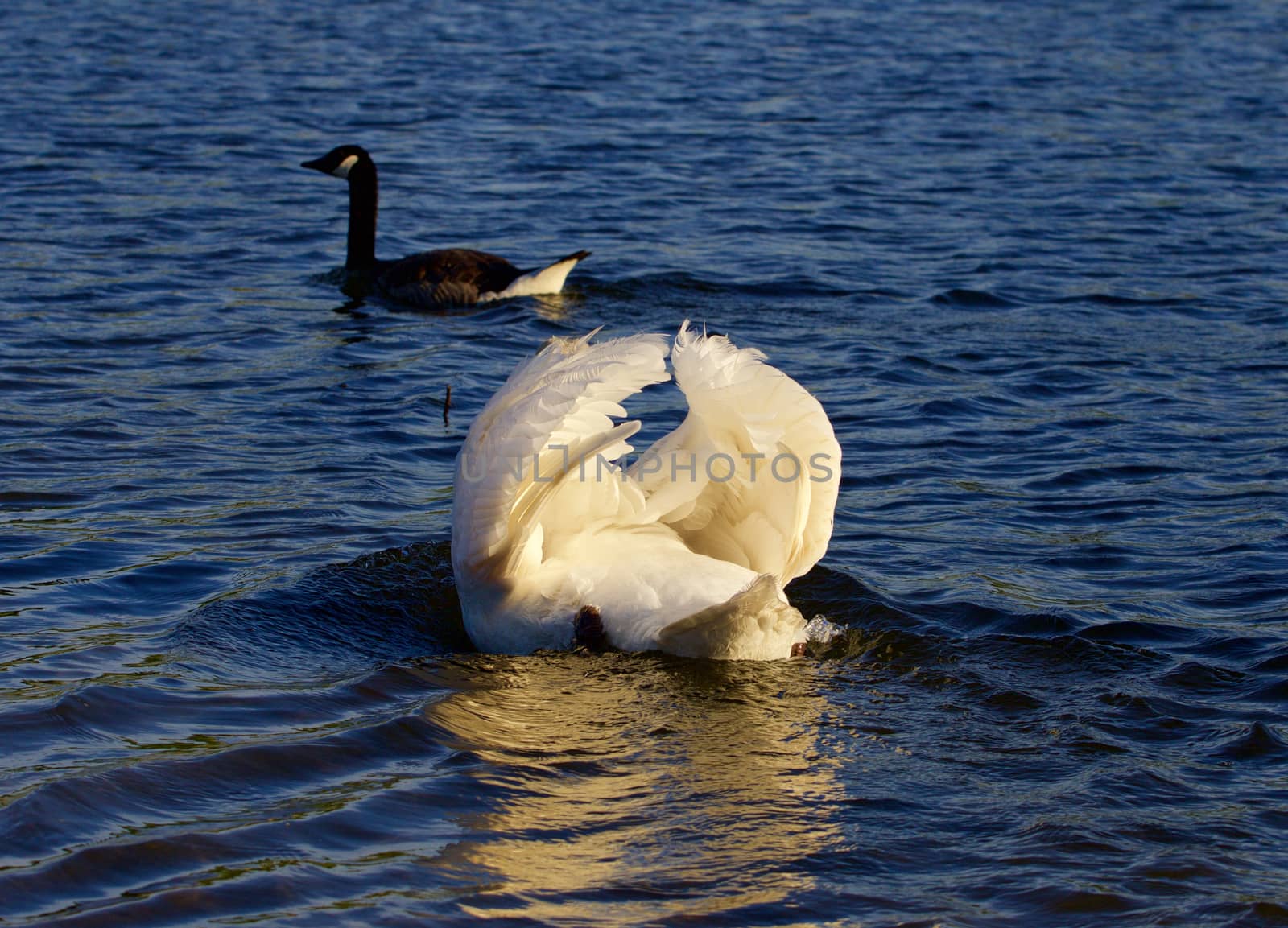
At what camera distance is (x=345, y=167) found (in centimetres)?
1277

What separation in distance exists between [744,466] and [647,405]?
136 inches

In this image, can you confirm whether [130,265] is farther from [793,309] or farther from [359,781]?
[359,781]

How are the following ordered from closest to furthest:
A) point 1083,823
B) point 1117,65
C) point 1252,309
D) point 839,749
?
point 1083,823
point 839,749
point 1252,309
point 1117,65

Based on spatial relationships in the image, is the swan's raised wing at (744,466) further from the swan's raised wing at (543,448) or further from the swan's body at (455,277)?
the swan's body at (455,277)

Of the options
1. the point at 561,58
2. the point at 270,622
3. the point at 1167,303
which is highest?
the point at 561,58

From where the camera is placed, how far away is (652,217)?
1340 centimetres

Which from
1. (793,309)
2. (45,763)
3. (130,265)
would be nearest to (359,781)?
(45,763)

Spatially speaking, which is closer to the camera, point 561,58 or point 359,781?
point 359,781

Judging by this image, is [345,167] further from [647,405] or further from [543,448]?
[543,448]

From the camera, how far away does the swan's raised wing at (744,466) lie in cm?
511

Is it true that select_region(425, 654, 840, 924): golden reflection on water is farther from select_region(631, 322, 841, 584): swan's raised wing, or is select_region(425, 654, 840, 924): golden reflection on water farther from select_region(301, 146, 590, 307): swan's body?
select_region(301, 146, 590, 307): swan's body

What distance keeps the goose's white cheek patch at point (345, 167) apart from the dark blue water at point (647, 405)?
577 mm

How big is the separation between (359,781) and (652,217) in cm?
962

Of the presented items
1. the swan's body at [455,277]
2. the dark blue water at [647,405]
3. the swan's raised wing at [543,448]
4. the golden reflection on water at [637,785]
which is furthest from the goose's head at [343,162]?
the golden reflection on water at [637,785]
